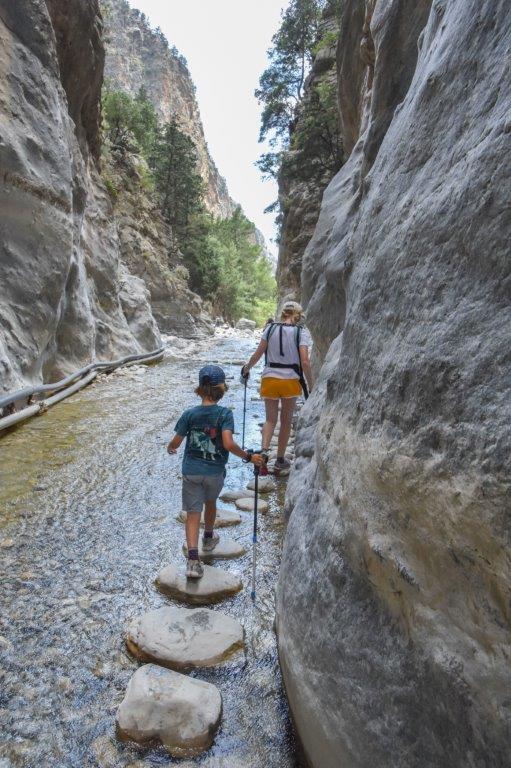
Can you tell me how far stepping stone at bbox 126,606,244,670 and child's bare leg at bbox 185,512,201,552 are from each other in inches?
22.8

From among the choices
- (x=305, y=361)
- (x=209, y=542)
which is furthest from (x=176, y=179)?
(x=209, y=542)

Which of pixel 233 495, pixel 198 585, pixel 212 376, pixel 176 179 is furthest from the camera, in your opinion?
pixel 176 179

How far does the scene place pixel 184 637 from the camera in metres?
2.94

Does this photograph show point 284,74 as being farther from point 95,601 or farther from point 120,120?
point 95,601

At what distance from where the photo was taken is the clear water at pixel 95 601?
7.57 ft

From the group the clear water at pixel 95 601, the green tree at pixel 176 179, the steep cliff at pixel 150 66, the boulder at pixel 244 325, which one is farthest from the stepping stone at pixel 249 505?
the steep cliff at pixel 150 66

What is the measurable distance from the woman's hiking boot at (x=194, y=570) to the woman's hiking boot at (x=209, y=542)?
1.55ft

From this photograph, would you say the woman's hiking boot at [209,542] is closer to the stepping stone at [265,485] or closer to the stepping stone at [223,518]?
the stepping stone at [223,518]

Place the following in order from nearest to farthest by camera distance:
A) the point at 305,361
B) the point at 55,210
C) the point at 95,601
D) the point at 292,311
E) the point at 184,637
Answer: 1. the point at 184,637
2. the point at 95,601
3. the point at 305,361
4. the point at 292,311
5. the point at 55,210

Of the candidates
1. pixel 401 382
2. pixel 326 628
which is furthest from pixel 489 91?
pixel 326 628

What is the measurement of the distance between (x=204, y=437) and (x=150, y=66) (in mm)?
107446

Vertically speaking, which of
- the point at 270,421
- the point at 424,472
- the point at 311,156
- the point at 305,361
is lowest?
the point at 270,421

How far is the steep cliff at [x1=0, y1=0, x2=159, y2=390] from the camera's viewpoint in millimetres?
9492

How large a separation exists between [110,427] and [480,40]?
25.4ft
